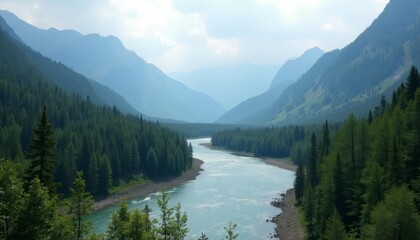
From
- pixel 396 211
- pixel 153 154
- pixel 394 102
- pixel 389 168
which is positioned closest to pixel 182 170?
pixel 153 154

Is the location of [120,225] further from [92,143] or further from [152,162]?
[152,162]

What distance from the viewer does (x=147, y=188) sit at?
135875 millimetres

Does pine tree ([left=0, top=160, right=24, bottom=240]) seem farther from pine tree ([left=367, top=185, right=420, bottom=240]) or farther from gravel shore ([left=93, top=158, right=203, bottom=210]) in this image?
gravel shore ([left=93, top=158, right=203, bottom=210])

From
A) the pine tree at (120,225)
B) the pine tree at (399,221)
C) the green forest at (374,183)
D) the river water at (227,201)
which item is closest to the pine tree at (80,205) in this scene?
the pine tree at (120,225)

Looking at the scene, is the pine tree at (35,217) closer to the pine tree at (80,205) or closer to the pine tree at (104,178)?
the pine tree at (80,205)

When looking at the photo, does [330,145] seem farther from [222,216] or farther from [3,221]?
[3,221]

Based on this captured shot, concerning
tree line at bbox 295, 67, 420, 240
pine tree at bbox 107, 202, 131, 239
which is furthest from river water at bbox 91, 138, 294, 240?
pine tree at bbox 107, 202, 131, 239

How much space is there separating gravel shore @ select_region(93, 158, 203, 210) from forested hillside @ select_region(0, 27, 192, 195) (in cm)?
421

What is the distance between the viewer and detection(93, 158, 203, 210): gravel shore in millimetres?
113188

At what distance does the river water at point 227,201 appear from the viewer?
85.1 m

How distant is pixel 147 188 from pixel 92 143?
22.1 meters

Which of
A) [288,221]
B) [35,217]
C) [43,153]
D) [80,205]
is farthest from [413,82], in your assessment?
[35,217]

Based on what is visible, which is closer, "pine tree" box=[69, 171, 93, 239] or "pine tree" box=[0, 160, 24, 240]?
"pine tree" box=[0, 160, 24, 240]

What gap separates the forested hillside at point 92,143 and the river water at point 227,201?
14089 millimetres
